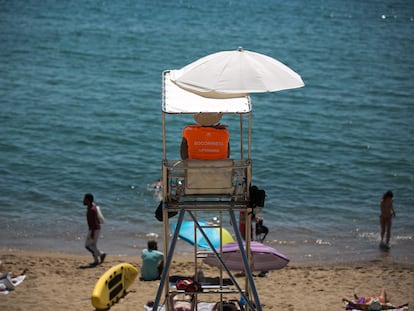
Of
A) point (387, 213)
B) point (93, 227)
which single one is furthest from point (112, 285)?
point (387, 213)

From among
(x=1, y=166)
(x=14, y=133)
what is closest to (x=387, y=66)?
(x=14, y=133)

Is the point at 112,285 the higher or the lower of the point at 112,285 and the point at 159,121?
the lower

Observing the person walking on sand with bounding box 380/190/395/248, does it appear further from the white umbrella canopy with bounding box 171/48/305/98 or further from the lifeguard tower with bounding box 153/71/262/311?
the white umbrella canopy with bounding box 171/48/305/98

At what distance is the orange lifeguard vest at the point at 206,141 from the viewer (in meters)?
9.83

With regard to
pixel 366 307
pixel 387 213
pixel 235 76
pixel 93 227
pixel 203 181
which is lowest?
pixel 366 307

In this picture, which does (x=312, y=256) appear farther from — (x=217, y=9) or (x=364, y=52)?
(x=217, y=9)

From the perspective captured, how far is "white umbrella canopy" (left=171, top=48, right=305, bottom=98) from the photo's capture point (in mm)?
9508

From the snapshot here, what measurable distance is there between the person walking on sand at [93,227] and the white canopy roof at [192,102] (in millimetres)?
6818

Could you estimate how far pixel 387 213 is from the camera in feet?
61.6

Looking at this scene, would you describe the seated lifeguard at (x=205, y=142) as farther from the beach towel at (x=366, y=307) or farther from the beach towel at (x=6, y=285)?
the beach towel at (x=6, y=285)

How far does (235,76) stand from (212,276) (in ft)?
23.8

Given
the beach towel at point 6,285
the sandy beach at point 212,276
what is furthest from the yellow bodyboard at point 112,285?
the beach towel at point 6,285

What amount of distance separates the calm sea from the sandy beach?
4.20 feet

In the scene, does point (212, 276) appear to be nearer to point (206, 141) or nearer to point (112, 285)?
point (112, 285)
